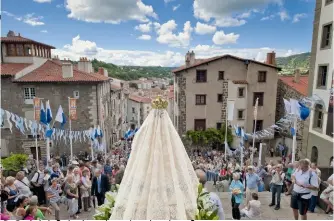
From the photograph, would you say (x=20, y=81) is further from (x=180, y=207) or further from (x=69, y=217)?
(x=180, y=207)

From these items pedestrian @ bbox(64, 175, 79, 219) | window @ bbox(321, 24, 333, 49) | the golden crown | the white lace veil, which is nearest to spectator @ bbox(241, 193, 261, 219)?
the white lace veil

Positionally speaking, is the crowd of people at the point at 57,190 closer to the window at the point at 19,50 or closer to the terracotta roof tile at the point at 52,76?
the terracotta roof tile at the point at 52,76

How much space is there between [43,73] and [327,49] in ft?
65.2

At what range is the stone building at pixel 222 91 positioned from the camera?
2211 cm

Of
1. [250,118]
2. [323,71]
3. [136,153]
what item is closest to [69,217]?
[136,153]

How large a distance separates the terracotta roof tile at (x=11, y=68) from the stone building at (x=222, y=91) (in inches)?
500

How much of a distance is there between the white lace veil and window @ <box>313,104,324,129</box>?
14.6 meters

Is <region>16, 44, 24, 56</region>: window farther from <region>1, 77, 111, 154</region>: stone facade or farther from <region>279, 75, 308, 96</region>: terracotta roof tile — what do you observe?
<region>279, 75, 308, 96</region>: terracotta roof tile

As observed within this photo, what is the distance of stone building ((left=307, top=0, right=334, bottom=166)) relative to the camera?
44.8ft

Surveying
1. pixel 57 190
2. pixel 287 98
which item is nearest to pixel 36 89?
pixel 57 190

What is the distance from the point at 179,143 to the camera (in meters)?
2.88

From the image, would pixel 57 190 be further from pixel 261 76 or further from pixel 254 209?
pixel 261 76

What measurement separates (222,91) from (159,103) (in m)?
20.1

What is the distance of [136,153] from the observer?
2.89m
